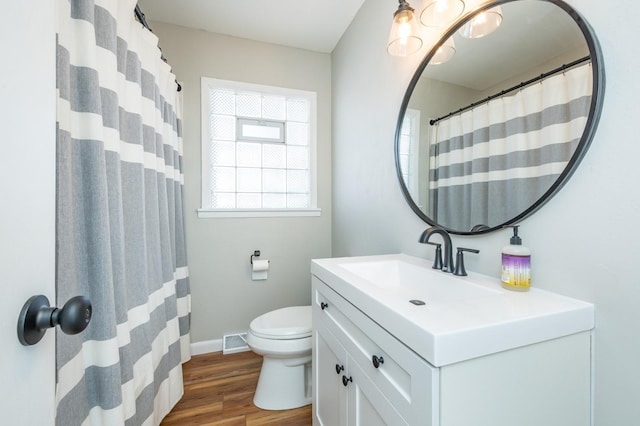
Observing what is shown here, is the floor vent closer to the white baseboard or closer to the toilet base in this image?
the white baseboard

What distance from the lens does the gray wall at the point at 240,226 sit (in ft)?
6.69

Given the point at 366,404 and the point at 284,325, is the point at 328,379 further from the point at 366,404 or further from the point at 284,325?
the point at 284,325

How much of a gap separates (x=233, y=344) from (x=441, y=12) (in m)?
2.45

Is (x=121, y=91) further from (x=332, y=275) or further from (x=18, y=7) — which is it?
(x=332, y=275)

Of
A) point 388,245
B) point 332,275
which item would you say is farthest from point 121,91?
point 388,245

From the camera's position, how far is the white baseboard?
2049 millimetres

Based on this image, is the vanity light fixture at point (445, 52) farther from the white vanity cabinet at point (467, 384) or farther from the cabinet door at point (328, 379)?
the cabinet door at point (328, 379)

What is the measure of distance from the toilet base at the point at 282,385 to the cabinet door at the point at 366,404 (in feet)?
2.38

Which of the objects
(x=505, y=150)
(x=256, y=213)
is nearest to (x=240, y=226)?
(x=256, y=213)

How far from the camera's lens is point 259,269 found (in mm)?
2102

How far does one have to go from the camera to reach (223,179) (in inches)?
85.1

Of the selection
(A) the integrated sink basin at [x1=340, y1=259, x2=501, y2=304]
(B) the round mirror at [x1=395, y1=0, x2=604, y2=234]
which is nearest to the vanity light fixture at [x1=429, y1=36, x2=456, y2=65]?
(B) the round mirror at [x1=395, y1=0, x2=604, y2=234]

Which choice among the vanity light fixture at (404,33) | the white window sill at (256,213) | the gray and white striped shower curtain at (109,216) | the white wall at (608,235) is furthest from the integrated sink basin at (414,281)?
the white window sill at (256,213)

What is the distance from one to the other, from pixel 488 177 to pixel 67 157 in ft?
4.58
